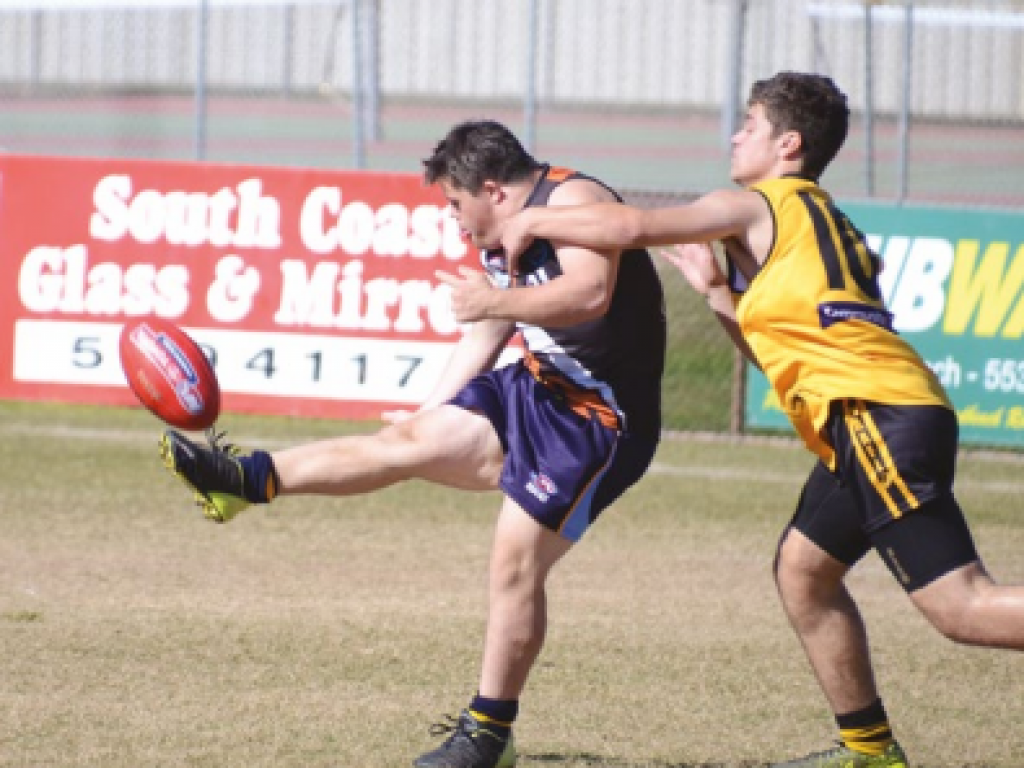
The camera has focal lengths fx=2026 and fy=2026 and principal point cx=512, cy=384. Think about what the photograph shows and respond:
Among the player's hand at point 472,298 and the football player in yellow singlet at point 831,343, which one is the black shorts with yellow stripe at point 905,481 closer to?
the football player in yellow singlet at point 831,343

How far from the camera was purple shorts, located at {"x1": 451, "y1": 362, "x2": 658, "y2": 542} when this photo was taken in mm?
5914

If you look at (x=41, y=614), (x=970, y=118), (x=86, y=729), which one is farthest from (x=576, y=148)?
(x=86, y=729)

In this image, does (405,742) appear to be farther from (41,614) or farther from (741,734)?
(41,614)

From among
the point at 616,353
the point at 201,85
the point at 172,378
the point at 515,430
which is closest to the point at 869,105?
the point at 201,85

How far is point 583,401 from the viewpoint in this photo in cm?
606

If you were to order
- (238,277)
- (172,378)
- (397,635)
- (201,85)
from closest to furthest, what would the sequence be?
(172,378), (397,635), (238,277), (201,85)

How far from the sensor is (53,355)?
44.5ft

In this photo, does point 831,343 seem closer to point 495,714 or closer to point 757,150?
point 757,150

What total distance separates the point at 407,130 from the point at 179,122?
566cm

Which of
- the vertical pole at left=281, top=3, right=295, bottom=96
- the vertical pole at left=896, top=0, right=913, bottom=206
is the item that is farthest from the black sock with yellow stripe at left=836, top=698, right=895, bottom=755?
the vertical pole at left=281, top=3, right=295, bottom=96

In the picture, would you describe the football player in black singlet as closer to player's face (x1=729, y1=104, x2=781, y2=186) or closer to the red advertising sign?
player's face (x1=729, y1=104, x2=781, y2=186)

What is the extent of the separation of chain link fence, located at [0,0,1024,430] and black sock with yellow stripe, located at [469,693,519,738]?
306 inches

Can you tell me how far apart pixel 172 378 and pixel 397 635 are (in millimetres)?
1567

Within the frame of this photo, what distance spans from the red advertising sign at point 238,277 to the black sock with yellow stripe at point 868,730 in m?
7.33
